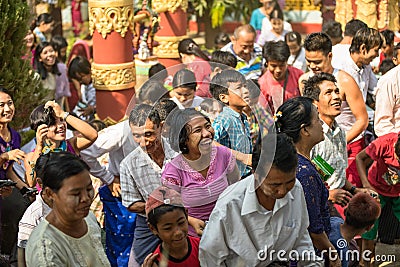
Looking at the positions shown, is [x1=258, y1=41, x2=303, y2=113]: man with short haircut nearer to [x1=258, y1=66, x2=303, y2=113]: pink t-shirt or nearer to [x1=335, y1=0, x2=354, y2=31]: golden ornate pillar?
[x1=258, y1=66, x2=303, y2=113]: pink t-shirt

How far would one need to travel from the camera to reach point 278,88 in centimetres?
632

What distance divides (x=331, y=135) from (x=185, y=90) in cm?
103

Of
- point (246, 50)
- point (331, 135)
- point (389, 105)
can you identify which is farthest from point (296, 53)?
point (331, 135)

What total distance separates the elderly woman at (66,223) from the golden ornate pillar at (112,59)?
445 centimetres

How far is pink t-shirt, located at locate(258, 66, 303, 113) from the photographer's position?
20.5ft

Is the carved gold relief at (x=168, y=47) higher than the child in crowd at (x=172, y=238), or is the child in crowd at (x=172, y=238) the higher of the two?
the child in crowd at (x=172, y=238)

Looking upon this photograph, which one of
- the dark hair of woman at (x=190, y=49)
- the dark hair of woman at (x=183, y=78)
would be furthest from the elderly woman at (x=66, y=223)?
the dark hair of woman at (x=190, y=49)

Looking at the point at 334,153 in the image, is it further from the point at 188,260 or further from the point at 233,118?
the point at 188,260

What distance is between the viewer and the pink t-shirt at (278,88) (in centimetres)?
626

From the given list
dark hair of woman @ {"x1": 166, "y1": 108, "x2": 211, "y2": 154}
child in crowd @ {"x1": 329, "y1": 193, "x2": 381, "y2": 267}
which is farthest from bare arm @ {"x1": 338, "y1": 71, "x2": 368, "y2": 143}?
dark hair of woman @ {"x1": 166, "y1": 108, "x2": 211, "y2": 154}

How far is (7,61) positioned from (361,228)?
11.0 feet

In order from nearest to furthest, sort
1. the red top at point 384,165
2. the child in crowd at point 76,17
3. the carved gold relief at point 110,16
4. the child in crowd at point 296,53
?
the red top at point 384,165, the carved gold relief at point 110,16, the child in crowd at point 296,53, the child in crowd at point 76,17

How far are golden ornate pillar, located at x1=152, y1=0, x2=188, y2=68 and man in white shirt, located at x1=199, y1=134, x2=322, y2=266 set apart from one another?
6555mm

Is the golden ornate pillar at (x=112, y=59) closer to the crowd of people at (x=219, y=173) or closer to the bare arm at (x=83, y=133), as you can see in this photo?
the crowd of people at (x=219, y=173)
